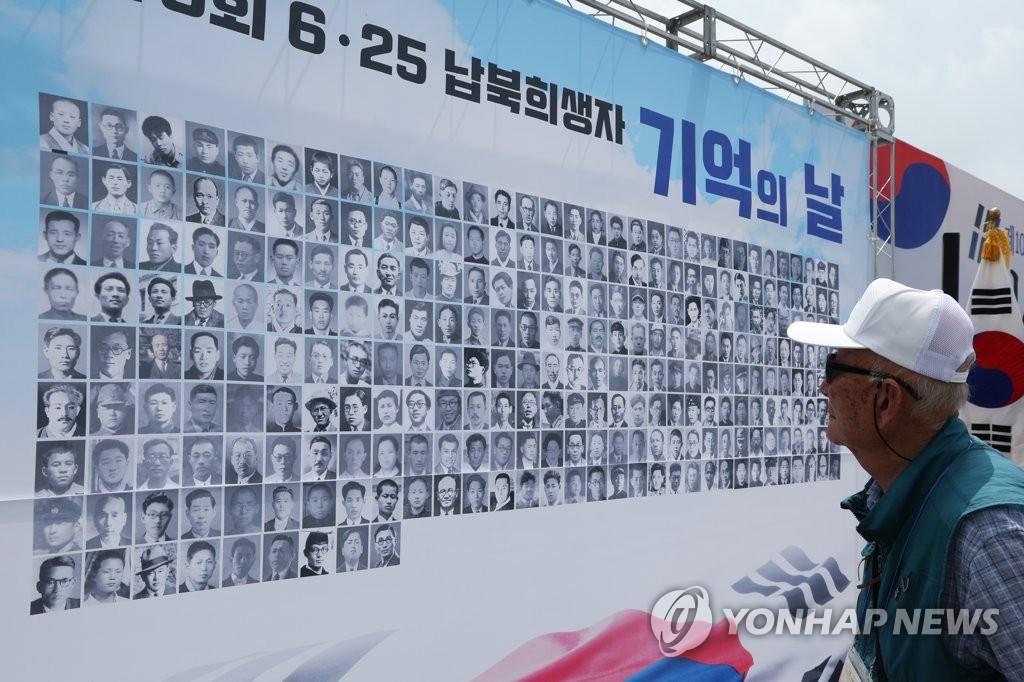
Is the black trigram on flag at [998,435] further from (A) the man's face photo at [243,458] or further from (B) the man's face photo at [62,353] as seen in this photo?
(B) the man's face photo at [62,353]

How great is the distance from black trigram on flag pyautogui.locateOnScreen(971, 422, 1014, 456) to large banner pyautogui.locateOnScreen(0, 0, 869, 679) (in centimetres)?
86

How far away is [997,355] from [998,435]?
1.21 feet

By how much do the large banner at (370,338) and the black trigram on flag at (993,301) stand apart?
0.81 m

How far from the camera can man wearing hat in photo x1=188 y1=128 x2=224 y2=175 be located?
209 centimetres

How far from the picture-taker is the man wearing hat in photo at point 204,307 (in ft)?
6.75

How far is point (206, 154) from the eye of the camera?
2.11 metres

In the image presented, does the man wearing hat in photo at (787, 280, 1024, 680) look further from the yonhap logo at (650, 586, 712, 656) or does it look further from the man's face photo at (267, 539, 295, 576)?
the yonhap logo at (650, 586, 712, 656)

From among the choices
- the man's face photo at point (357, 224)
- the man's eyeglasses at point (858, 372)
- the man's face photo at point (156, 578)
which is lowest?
the man's face photo at point (156, 578)

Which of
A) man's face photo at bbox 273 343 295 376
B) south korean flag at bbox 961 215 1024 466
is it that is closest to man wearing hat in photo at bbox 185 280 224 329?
man's face photo at bbox 273 343 295 376

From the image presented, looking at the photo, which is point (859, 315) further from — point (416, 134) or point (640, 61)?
point (640, 61)

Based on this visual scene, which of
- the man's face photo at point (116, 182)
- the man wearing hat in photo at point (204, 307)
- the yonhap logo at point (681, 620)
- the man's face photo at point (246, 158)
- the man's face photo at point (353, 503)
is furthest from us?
the yonhap logo at point (681, 620)

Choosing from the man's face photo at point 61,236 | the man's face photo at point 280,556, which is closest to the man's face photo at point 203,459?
the man's face photo at point 280,556

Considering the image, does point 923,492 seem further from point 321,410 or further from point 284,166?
point 284,166

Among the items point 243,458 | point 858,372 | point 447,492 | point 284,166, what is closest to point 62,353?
point 243,458
